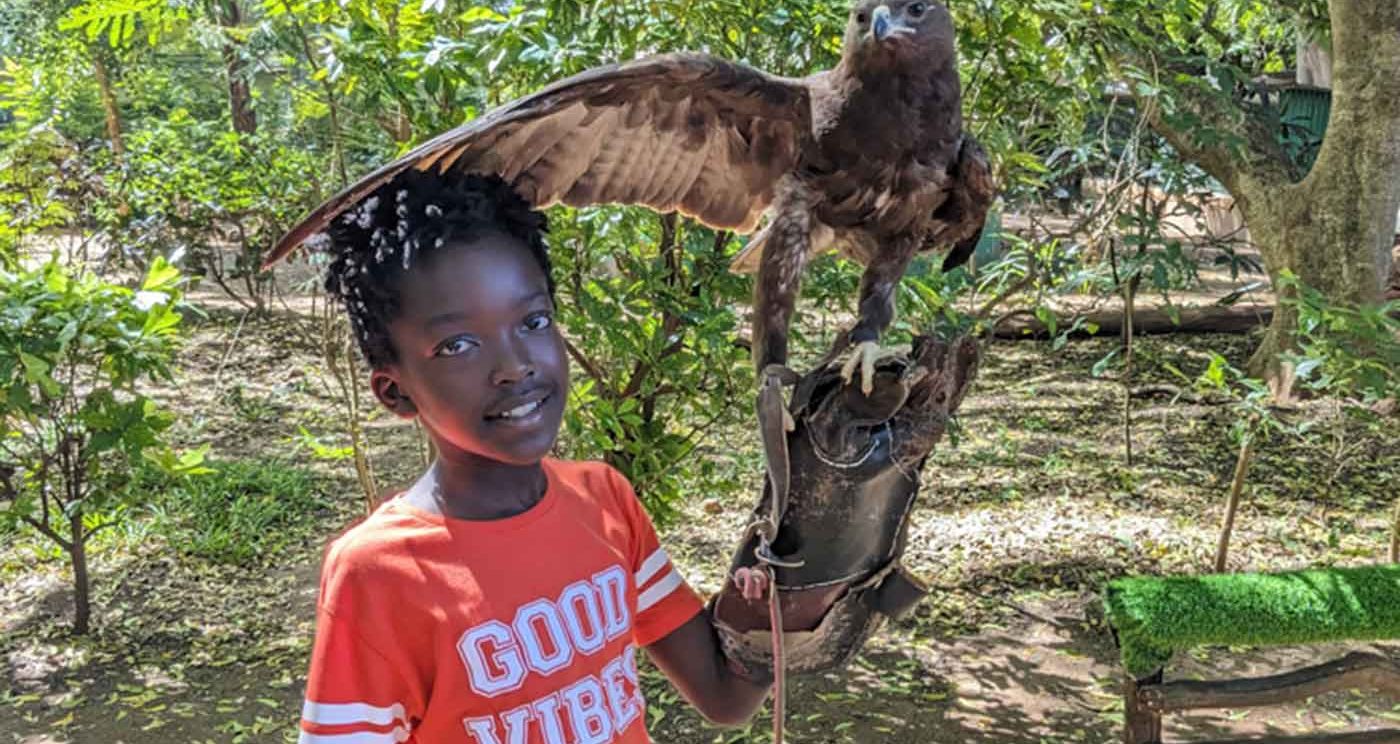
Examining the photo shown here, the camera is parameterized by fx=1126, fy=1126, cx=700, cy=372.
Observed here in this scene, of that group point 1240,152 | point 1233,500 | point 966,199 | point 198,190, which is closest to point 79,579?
point 198,190

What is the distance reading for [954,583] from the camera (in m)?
4.87

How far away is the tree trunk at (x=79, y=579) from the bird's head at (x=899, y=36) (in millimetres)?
3663

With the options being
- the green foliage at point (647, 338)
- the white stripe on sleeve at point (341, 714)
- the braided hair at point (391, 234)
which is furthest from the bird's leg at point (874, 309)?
the green foliage at point (647, 338)

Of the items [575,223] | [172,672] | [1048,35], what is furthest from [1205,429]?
[172,672]

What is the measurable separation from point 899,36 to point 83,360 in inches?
127

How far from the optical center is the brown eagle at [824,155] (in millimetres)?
1574

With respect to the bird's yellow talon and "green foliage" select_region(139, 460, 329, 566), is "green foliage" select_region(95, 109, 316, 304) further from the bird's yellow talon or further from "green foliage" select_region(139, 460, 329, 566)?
the bird's yellow talon

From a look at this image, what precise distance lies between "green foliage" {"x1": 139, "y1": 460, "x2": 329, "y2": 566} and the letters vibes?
425cm

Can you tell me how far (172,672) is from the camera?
4168 mm

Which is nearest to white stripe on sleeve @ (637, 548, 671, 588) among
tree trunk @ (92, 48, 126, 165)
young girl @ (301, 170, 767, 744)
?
young girl @ (301, 170, 767, 744)

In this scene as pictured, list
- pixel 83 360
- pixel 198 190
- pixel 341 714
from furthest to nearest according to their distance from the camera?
pixel 198 190 → pixel 83 360 → pixel 341 714

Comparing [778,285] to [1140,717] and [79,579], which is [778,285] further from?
[79,579]

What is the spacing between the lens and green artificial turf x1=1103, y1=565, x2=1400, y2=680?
2996mm

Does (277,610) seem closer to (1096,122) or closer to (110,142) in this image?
(1096,122)
